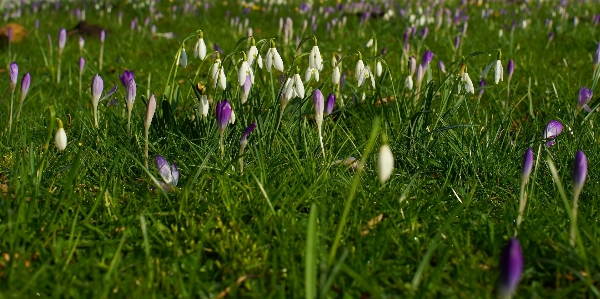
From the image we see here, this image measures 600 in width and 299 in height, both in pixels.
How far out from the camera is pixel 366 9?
11.9 m

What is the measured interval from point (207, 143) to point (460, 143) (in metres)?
1.32

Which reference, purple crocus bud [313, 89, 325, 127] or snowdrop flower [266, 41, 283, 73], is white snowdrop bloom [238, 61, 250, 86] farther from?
purple crocus bud [313, 89, 325, 127]

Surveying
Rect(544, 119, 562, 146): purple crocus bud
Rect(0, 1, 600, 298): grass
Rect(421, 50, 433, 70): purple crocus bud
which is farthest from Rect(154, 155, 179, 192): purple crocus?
Rect(421, 50, 433, 70): purple crocus bud

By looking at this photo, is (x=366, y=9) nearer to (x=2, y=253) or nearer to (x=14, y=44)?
(x=14, y=44)

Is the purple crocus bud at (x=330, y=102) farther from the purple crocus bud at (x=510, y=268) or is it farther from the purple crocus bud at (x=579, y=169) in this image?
the purple crocus bud at (x=510, y=268)

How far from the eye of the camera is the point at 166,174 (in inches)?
100

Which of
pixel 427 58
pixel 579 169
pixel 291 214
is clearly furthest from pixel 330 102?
pixel 579 169

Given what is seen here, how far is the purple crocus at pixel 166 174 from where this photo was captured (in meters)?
2.51

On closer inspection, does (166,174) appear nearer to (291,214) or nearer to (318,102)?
(291,214)

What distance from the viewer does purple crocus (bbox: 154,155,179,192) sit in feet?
8.24

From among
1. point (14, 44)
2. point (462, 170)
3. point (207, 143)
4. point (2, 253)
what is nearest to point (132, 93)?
point (207, 143)

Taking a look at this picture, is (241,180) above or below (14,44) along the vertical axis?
above

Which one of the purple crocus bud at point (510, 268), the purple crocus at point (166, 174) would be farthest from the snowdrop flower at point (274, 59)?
the purple crocus bud at point (510, 268)

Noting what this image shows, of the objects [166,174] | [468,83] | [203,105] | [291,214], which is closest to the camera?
[291,214]
